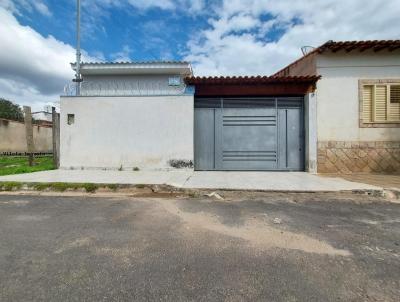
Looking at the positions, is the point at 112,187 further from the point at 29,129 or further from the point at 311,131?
the point at 311,131

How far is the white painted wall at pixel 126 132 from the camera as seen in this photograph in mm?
9484

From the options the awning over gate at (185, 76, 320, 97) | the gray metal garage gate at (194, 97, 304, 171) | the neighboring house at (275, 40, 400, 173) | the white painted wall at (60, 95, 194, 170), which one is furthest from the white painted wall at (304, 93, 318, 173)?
the white painted wall at (60, 95, 194, 170)

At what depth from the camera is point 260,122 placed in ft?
32.1

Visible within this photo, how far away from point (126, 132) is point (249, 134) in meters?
4.76

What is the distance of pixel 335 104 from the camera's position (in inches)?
372

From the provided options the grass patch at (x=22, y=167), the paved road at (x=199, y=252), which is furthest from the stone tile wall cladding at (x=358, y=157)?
the grass patch at (x=22, y=167)

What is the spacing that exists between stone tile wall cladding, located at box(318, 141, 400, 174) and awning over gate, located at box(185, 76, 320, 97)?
2291mm

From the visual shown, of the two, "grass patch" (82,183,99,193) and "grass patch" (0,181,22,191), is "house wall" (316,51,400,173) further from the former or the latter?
"grass patch" (0,181,22,191)

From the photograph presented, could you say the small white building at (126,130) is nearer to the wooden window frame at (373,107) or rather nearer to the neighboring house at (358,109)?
the neighboring house at (358,109)

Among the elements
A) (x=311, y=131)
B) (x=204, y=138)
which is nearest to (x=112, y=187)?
(x=204, y=138)

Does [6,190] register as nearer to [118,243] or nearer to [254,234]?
[118,243]

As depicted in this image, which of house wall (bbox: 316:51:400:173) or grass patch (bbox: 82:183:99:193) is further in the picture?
house wall (bbox: 316:51:400:173)

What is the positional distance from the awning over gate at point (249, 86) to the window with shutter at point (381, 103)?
2.13m

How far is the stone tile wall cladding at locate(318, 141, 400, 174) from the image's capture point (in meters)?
9.33
